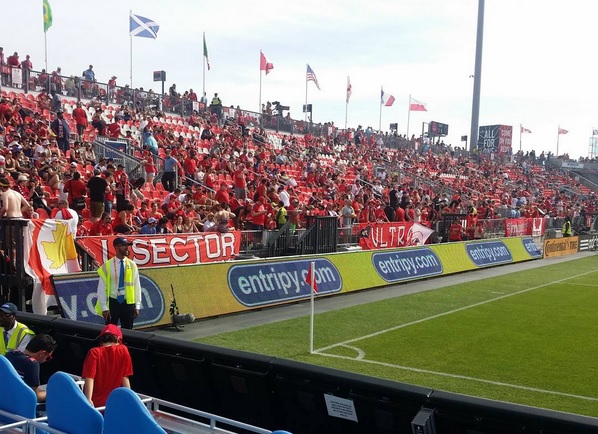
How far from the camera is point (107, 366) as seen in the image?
5.80 metres

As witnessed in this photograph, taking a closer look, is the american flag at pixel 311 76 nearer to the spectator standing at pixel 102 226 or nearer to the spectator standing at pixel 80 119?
the spectator standing at pixel 80 119

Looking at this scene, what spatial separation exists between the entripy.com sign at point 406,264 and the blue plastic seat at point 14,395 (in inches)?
574

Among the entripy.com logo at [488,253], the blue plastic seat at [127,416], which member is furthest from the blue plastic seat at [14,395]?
the entripy.com logo at [488,253]

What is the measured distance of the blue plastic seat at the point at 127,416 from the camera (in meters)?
4.10

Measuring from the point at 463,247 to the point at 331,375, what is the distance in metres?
19.8

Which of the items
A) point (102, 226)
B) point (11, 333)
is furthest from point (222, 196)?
point (11, 333)

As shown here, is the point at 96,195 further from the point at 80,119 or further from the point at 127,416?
the point at 127,416

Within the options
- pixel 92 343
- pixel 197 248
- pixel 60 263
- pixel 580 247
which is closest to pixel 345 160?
pixel 580 247

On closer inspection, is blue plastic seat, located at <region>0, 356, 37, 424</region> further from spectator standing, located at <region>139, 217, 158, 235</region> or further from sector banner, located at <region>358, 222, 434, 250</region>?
sector banner, located at <region>358, 222, 434, 250</region>

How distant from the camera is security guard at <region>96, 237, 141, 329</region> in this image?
8.98 meters

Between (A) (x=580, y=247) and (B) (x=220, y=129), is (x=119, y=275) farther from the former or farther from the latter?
(A) (x=580, y=247)

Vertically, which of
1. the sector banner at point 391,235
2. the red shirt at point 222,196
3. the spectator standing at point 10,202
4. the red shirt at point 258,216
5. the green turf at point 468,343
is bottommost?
the green turf at point 468,343

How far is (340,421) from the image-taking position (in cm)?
589

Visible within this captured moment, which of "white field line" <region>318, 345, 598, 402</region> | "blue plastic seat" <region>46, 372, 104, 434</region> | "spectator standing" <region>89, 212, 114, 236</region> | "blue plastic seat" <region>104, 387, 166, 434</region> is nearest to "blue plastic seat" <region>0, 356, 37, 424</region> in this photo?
"blue plastic seat" <region>46, 372, 104, 434</region>
